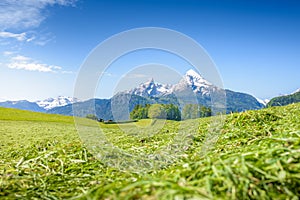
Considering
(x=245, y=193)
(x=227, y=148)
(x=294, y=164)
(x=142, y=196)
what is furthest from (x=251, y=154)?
(x=227, y=148)

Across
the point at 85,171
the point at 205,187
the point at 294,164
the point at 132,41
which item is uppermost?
the point at 132,41

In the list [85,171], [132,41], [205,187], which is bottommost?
[85,171]

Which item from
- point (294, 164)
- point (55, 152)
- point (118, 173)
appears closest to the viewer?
point (294, 164)

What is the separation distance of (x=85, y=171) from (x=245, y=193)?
195 centimetres

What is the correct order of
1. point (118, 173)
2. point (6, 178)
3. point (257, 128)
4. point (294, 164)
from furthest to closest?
point (257, 128) < point (118, 173) < point (6, 178) < point (294, 164)

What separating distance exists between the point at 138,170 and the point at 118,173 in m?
0.19

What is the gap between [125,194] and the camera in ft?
5.02

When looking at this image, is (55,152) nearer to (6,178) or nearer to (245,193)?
(6,178)

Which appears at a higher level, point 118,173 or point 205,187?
point 205,187

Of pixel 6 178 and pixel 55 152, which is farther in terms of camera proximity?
pixel 55 152

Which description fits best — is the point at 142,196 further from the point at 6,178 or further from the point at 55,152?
the point at 55,152

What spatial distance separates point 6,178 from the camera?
8.51 feet

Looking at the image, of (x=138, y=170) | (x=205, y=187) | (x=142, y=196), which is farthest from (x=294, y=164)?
(x=138, y=170)

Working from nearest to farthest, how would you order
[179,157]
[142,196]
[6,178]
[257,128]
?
[142,196], [6,178], [179,157], [257,128]
